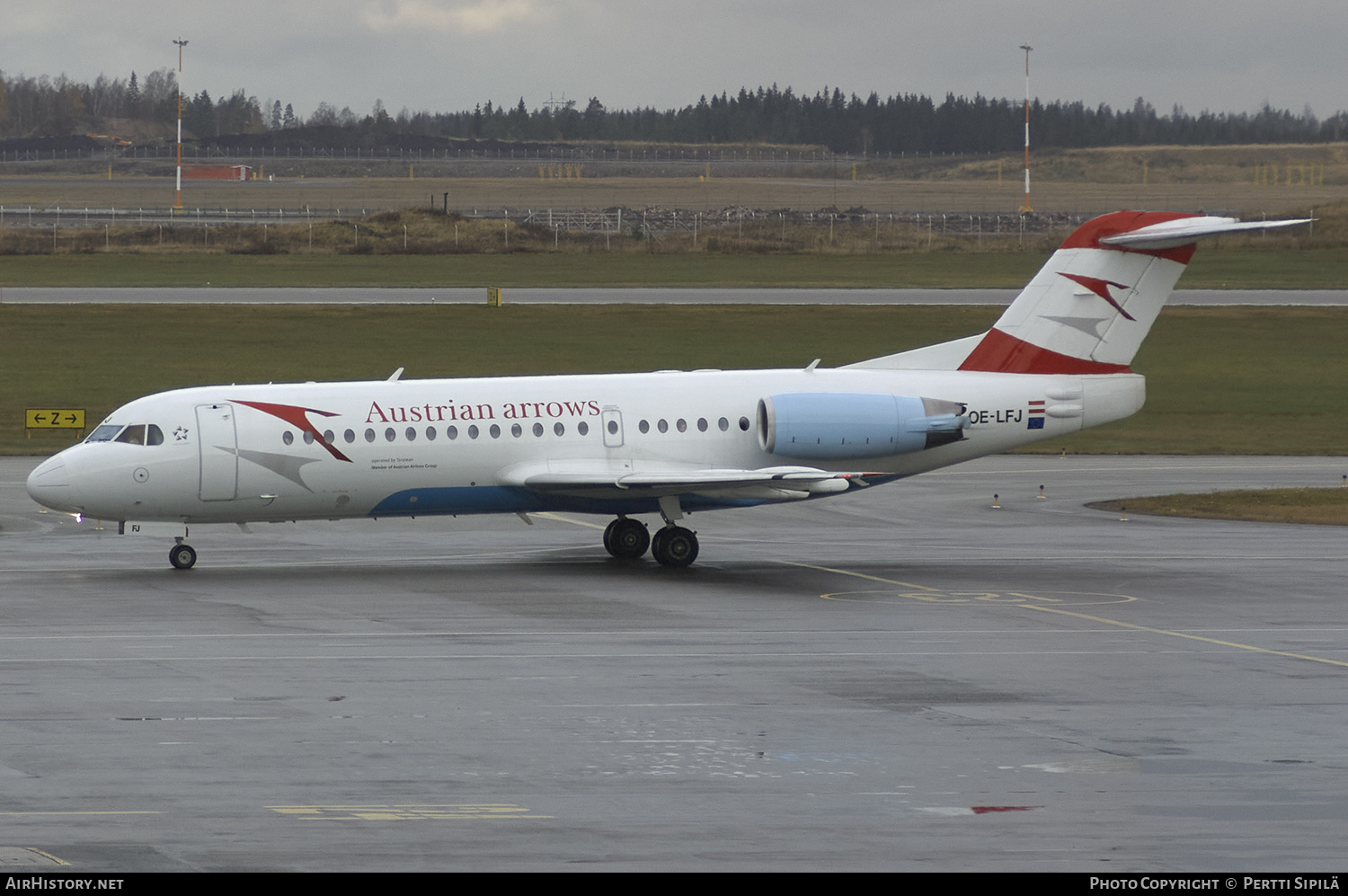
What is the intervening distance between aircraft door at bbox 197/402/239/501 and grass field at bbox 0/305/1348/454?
21221 mm

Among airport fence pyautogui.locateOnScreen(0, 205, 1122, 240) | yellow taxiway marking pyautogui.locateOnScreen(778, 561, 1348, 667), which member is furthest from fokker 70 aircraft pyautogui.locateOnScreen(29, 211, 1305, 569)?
airport fence pyautogui.locateOnScreen(0, 205, 1122, 240)

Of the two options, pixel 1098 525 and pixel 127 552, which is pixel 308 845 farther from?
pixel 1098 525

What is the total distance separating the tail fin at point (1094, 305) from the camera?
113 ft

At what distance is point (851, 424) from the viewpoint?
32.9m

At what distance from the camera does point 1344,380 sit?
2648 inches

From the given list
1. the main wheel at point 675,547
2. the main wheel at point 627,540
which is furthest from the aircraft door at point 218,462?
the main wheel at point 675,547

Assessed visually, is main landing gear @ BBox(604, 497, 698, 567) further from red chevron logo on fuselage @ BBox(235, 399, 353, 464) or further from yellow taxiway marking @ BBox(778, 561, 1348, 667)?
red chevron logo on fuselage @ BBox(235, 399, 353, 464)

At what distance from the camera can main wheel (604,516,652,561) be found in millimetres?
33688

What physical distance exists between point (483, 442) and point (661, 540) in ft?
12.9

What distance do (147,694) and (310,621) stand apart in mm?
5565

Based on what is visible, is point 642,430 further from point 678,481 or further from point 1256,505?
point 1256,505

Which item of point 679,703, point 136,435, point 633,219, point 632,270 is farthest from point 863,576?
point 633,219

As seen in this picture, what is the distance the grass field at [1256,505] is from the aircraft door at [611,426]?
14.6m

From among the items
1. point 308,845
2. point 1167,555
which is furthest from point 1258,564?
point 308,845
